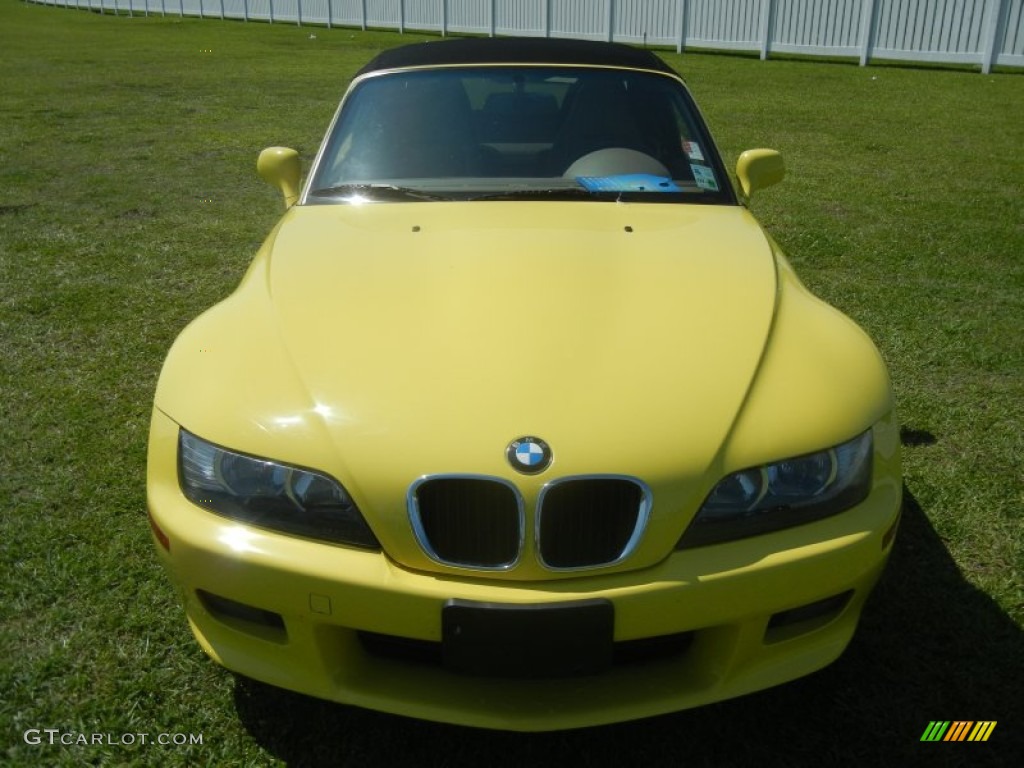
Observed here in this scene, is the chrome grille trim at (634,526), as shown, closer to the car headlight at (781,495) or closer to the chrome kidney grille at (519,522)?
the chrome kidney grille at (519,522)

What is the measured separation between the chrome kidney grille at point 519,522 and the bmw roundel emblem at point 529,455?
6 cm

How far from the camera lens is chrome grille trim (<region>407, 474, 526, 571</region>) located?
180cm

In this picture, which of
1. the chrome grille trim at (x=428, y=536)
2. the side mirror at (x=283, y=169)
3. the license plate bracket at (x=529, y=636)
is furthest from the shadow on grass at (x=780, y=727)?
the side mirror at (x=283, y=169)

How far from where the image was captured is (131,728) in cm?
222

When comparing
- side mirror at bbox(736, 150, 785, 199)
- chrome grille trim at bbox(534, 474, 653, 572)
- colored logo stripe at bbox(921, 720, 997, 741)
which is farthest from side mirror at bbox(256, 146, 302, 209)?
colored logo stripe at bbox(921, 720, 997, 741)

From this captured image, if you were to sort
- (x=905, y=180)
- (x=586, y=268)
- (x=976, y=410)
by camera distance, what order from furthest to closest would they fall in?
(x=905, y=180)
(x=976, y=410)
(x=586, y=268)

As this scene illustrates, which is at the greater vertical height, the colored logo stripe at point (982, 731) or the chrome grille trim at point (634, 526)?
the chrome grille trim at point (634, 526)

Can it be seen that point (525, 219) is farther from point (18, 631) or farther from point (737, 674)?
point (18, 631)

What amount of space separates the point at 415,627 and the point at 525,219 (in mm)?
1461

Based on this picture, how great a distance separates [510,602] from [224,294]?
157 inches

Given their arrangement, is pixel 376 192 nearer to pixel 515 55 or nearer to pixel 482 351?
pixel 515 55

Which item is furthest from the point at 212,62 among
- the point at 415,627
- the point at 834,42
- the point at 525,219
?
the point at 415,627

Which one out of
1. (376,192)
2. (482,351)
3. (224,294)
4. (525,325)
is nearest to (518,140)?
(376,192)

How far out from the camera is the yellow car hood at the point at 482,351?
6.08 feet
